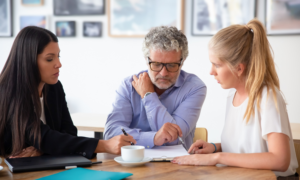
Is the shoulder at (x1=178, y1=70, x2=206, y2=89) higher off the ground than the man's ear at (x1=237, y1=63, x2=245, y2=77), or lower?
lower

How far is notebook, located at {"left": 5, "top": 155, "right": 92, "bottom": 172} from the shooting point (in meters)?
1.16

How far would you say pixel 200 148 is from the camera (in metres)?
1.55

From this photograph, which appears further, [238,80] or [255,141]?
[238,80]

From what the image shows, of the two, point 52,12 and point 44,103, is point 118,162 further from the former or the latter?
point 52,12

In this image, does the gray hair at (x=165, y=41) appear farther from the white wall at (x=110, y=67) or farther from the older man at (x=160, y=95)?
the white wall at (x=110, y=67)

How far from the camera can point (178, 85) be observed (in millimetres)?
1909

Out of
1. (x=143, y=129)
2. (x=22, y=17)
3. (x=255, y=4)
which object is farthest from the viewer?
(x=22, y=17)

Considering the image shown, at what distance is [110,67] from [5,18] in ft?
4.98

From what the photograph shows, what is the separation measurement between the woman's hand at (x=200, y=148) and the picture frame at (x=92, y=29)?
8.47 ft

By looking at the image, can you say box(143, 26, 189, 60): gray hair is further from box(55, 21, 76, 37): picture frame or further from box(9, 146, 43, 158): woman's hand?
box(55, 21, 76, 37): picture frame

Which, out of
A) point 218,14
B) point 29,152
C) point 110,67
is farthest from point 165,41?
point 110,67

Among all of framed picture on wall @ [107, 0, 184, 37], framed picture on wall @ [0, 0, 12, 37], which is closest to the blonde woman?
framed picture on wall @ [107, 0, 184, 37]

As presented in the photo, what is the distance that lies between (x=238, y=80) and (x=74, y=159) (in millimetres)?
789

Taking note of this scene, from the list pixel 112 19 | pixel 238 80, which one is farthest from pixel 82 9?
pixel 238 80
